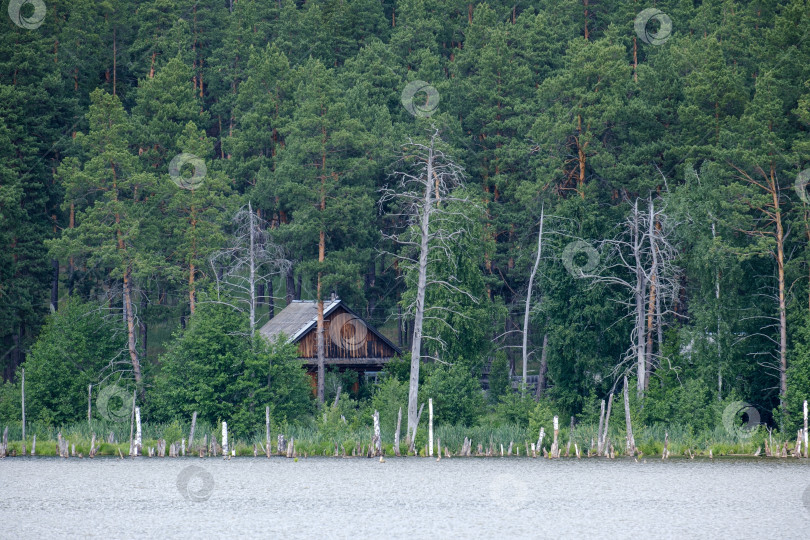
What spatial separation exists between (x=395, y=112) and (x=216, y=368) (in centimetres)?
3007

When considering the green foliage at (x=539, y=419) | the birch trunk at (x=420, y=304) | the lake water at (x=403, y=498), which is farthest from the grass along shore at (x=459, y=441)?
the birch trunk at (x=420, y=304)

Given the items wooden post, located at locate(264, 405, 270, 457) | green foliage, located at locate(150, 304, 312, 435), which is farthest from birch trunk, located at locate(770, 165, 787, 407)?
wooden post, located at locate(264, 405, 270, 457)

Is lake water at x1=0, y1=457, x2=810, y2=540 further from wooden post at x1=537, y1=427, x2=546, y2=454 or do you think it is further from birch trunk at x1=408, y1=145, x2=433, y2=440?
birch trunk at x1=408, y1=145, x2=433, y2=440

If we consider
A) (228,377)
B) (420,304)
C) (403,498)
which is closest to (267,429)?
(228,377)

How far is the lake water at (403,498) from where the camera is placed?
29047mm

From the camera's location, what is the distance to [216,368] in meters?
47.4

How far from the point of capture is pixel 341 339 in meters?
58.1

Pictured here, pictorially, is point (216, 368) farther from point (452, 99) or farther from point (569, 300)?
point (452, 99)

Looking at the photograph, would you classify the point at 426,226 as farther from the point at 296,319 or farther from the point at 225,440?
the point at 296,319

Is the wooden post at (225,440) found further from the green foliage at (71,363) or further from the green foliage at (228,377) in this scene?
the green foliage at (71,363)

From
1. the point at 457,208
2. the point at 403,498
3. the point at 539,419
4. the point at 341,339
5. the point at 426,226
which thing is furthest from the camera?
the point at 341,339

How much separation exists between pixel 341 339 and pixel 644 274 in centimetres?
1856

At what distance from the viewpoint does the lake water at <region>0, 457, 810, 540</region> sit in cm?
2905

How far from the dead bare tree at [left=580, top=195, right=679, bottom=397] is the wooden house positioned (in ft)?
43.4
